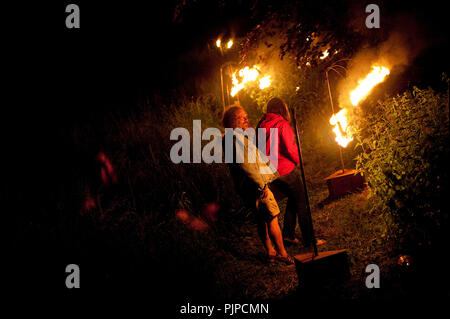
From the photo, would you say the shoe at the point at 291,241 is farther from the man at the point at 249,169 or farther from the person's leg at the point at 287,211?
the man at the point at 249,169

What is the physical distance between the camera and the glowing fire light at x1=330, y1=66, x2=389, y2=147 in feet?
15.9

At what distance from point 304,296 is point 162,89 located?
10473 mm

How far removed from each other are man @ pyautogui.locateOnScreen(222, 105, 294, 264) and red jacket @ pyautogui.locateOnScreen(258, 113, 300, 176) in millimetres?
178

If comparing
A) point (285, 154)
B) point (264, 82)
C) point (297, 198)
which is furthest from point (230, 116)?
point (264, 82)

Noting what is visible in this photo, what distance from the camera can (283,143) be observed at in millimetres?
3936

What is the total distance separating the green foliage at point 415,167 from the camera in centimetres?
264

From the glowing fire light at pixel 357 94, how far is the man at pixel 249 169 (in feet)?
8.71

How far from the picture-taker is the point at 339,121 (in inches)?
250

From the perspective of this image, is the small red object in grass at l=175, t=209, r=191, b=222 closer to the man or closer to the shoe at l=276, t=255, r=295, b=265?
the man

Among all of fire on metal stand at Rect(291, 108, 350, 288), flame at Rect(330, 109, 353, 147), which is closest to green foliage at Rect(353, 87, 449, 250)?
fire on metal stand at Rect(291, 108, 350, 288)

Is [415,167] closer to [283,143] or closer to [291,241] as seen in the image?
[283,143]

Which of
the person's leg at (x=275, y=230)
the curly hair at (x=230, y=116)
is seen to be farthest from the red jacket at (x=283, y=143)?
the person's leg at (x=275, y=230)

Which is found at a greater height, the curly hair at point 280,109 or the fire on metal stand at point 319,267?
the curly hair at point 280,109

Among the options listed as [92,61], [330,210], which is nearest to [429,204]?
[330,210]
